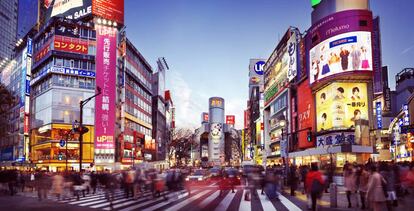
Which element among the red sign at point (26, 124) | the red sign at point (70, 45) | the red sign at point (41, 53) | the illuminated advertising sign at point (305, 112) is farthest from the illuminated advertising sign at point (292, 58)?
the red sign at point (26, 124)

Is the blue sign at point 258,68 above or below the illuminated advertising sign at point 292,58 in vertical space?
above

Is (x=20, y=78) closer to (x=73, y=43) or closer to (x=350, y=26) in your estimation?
(x=73, y=43)

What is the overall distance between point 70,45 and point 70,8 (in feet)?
37.2

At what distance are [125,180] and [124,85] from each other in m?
52.6

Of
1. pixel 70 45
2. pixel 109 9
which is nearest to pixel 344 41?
pixel 70 45

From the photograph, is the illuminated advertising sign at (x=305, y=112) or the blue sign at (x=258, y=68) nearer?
the illuminated advertising sign at (x=305, y=112)

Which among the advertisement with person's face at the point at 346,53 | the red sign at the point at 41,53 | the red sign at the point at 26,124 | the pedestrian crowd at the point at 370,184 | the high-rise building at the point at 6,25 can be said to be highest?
the high-rise building at the point at 6,25

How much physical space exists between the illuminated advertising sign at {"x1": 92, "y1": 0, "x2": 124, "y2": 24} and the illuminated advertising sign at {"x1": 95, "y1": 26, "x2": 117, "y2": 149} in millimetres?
6852

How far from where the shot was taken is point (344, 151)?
52656 millimetres

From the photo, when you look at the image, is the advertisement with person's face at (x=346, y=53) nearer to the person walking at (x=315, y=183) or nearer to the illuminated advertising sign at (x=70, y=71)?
the illuminated advertising sign at (x=70, y=71)

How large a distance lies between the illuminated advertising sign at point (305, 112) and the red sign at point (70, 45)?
35938 millimetres

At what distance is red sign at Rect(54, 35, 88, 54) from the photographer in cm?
7044

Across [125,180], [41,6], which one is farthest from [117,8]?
[125,180]

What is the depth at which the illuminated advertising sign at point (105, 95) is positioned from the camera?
70000 millimetres
